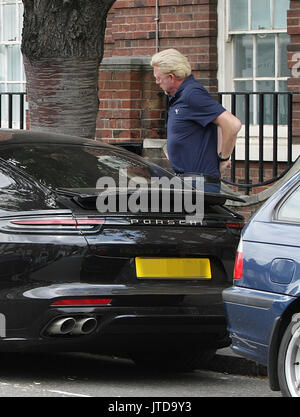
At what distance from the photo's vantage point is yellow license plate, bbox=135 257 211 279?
7.12 metres

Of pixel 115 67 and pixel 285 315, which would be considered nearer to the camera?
pixel 285 315

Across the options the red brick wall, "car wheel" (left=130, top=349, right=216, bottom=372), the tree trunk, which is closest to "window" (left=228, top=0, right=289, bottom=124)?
the red brick wall

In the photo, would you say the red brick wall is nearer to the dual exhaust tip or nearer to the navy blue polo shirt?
the navy blue polo shirt

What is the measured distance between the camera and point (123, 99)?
13.3 metres

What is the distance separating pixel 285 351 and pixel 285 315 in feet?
0.60

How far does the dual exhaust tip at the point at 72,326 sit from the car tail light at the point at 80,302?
0.09 meters

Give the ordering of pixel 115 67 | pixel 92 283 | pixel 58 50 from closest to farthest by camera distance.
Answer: pixel 92 283, pixel 58 50, pixel 115 67

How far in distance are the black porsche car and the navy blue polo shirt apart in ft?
4.13

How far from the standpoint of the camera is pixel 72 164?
7840 millimetres

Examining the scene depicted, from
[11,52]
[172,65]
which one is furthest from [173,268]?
[11,52]

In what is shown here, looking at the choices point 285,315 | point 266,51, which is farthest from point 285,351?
point 266,51

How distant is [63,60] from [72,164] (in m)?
2.62

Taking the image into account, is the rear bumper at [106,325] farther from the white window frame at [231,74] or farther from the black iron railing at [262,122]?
the white window frame at [231,74]
